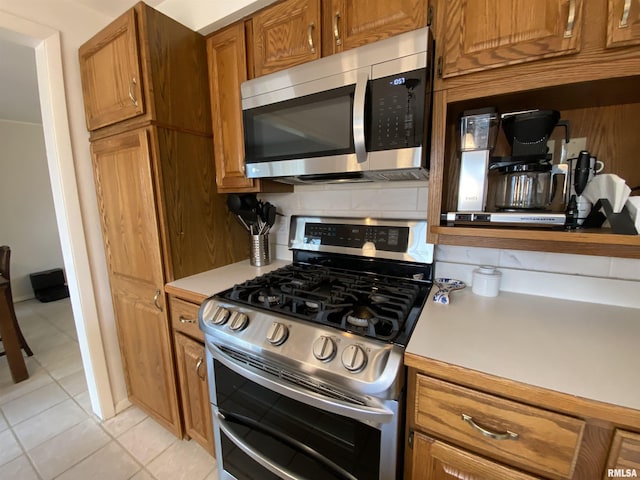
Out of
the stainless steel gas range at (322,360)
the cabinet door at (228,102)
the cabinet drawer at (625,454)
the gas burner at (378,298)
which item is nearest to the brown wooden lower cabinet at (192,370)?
the stainless steel gas range at (322,360)

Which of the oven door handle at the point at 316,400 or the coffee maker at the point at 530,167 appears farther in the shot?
the coffee maker at the point at 530,167

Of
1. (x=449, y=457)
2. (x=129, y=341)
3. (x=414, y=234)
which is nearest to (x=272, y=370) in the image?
(x=449, y=457)

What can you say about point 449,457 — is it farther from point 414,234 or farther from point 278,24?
point 278,24

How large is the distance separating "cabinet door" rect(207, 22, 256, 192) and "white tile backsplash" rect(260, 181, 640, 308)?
1.17ft

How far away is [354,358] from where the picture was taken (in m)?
0.70

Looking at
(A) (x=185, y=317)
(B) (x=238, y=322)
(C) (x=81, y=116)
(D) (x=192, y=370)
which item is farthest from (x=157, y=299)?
(C) (x=81, y=116)

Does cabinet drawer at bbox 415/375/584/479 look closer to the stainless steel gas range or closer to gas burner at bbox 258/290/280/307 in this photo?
the stainless steel gas range

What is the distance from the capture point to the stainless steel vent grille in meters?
0.75

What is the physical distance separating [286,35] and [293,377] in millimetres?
1285

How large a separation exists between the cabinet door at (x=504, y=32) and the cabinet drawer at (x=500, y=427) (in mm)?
899

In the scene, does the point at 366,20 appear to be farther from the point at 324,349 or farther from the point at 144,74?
the point at 324,349

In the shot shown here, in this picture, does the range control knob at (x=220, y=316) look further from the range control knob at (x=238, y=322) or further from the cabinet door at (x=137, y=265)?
the cabinet door at (x=137, y=265)

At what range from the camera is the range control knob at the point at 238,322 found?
0.92m

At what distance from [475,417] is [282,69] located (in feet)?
4.42
